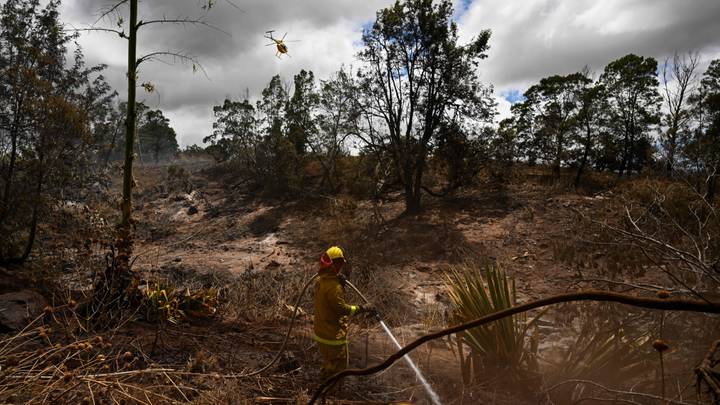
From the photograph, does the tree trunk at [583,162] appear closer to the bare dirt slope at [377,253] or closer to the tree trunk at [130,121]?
the bare dirt slope at [377,253]

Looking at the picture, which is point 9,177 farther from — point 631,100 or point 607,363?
point 631,100

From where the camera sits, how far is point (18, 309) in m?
4.22

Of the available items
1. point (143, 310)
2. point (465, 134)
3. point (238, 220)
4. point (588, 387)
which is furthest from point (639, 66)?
point (143, 310)

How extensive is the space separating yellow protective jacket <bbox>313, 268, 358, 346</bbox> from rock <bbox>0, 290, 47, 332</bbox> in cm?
267

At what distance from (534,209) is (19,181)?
15.1 meters

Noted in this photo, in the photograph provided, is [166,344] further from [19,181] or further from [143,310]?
[19,181]

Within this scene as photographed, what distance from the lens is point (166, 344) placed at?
425cm

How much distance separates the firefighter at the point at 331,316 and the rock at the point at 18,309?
8.80ft

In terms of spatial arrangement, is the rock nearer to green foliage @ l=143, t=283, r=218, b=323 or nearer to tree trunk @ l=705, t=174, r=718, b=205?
green foliage @ l=143, t=283, r=218, b=323

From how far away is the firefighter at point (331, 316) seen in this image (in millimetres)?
3992

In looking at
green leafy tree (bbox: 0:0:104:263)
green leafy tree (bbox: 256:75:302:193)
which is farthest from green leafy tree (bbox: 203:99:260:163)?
green leafy tree (bbox: 0:0:104:263)

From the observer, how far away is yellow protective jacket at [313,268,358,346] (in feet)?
13.2

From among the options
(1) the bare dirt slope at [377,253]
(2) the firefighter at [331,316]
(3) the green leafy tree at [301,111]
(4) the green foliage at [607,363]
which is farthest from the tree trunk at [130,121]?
(3) the green leafy tree at [301,111]

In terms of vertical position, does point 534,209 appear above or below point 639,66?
below
